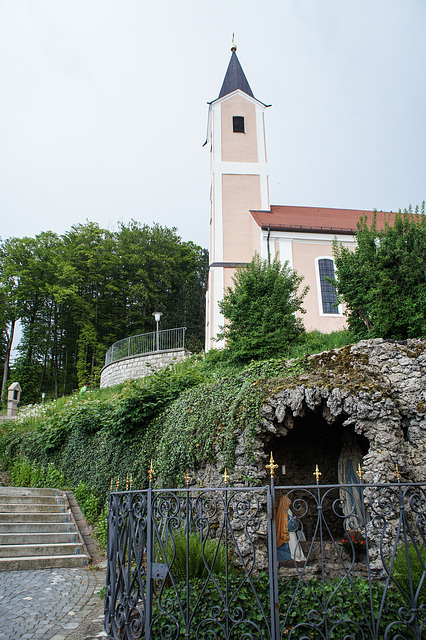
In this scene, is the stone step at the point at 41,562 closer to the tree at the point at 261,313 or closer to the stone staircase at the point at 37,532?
the stone staircase at the point at 37,532

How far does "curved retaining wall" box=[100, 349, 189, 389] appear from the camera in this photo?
66.7ft

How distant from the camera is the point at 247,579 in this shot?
5.29 meters

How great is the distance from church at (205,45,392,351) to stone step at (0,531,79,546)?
11359 mm

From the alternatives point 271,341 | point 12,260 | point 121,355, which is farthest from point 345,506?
point 12,260

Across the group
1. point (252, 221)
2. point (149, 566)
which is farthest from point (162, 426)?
point (252, 221)

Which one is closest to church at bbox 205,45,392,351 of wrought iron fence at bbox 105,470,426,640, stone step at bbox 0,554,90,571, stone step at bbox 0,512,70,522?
stone step at bbox 0,512,70,522

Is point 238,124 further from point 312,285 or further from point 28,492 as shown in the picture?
point 28,492

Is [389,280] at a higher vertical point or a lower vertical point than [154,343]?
lower

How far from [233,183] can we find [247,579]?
19.7 meters

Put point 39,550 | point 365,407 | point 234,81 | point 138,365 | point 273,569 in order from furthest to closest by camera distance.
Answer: point 234,81 < point 138,365 < point 39,550 < point 365,407 < point 273,569

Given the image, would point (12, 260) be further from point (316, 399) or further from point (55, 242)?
point (316, 399)

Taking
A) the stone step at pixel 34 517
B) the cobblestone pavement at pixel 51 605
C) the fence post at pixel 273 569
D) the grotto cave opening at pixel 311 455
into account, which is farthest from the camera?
the grotto cave opening at pixel 311 455

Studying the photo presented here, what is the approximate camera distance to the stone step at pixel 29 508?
9.51m

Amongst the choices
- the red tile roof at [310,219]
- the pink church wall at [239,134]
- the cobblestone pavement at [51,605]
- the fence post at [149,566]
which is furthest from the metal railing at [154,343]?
the fence post at [149,566]
